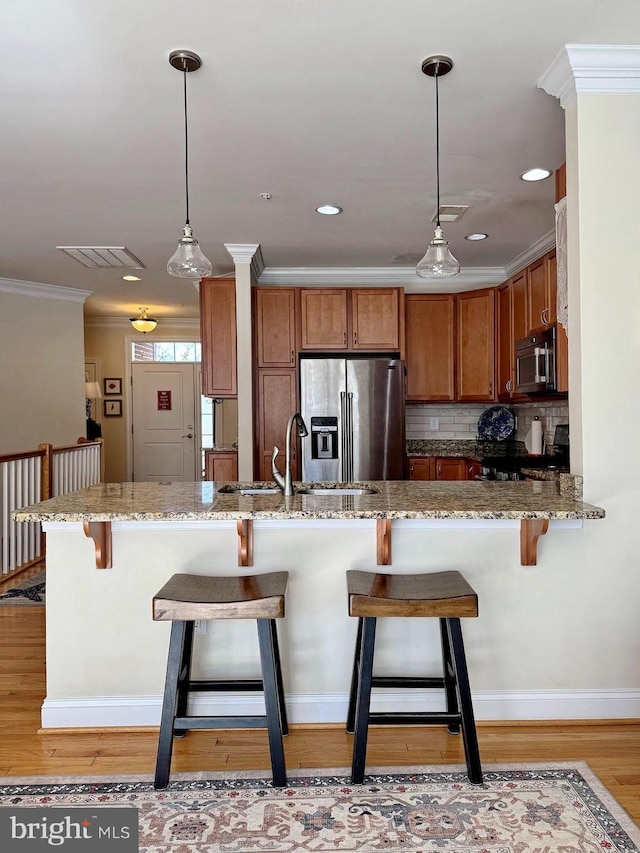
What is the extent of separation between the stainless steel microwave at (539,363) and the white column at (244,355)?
1.99 meters

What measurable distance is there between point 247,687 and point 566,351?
6.32 feet

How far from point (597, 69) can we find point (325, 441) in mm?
3032

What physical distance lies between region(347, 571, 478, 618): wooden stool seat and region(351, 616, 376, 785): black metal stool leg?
6cm

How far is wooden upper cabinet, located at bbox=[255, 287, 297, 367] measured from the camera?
4.79 metres

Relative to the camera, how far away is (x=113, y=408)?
781cm

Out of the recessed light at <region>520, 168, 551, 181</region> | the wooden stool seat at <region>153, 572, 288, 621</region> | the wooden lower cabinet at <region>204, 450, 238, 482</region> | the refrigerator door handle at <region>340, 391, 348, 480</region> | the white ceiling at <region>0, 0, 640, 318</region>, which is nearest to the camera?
the wooden stool seat at <region>153, 572, 288, 621</region>

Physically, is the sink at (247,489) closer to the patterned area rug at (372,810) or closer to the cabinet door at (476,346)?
the patterned area rug at (372,810)

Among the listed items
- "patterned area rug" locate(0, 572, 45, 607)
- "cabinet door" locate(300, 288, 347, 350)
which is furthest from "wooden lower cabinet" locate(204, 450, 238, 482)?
"patterned area rug" locate(0, 572, 45, 607)

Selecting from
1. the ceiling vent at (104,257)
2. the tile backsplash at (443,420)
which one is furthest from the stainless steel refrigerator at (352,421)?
the ceiling vent at (104,257)

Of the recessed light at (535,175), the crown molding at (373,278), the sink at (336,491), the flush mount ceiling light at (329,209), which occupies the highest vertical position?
the recessed light at (535,175)

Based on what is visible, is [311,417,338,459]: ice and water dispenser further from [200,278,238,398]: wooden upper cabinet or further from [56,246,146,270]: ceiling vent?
[56,246,146,270]: ceiling vent

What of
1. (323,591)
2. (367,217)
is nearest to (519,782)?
(323,591)

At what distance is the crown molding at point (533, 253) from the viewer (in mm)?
4238

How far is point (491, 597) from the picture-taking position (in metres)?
2.29
